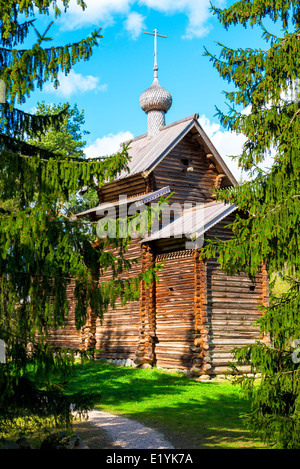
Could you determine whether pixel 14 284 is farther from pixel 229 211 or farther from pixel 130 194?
pixel 130 194

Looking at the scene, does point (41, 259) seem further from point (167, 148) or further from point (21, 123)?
point (167, 148)

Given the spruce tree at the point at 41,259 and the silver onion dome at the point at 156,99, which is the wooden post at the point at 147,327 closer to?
the silver onion dome at the point at 156,99

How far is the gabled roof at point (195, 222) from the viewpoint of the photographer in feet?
56.2

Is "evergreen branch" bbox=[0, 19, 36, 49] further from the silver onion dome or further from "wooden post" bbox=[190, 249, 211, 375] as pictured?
the silver onion dome

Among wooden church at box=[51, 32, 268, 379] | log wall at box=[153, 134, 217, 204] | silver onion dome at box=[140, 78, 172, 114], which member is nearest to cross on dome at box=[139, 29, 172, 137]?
silver onion dome at box=[140, 78, 172, 114]

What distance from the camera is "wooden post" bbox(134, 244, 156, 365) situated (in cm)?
1902

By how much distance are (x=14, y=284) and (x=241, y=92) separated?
18.2 ft

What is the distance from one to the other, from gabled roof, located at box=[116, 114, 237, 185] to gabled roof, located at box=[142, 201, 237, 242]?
2.44m

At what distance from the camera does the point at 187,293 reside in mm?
17969

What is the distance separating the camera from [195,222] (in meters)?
18.1

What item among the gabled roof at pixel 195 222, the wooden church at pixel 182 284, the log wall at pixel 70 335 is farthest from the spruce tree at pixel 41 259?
the log wall at pixel 70 335

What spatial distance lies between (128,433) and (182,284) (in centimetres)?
887

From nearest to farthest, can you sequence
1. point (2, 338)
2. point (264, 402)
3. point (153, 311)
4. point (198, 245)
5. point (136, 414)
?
point (2, 338) < point (264, 402) < point (136, 414) < point (198, 245) < point (153, 311)
